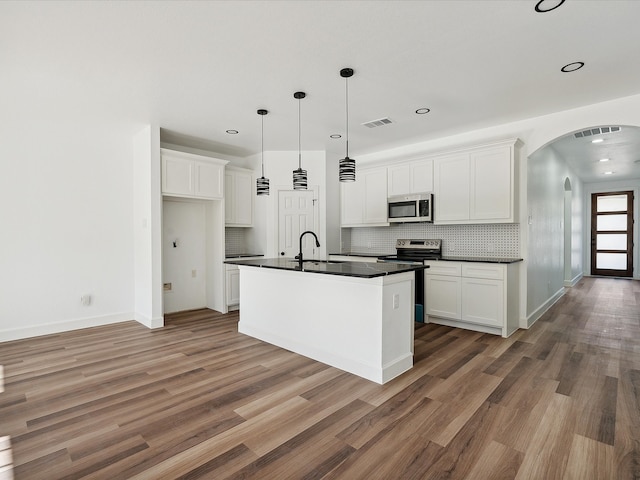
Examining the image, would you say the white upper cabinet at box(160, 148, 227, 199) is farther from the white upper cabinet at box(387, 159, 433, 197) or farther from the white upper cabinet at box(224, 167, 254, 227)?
the white upper cabinet at box(387, 159, 433, 197)

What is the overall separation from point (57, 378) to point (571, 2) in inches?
195

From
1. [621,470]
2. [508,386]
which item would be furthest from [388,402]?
[621,470]

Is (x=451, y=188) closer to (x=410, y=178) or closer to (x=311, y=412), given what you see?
(x=410, y=178)

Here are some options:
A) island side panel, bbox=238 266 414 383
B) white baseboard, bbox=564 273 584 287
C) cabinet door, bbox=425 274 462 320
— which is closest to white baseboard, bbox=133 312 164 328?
island side panel, bbox=238 266 414 383

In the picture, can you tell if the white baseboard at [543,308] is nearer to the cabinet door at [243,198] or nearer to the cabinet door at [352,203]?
the cabinet door at [352,203]

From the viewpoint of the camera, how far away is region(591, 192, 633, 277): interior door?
30.9 ft

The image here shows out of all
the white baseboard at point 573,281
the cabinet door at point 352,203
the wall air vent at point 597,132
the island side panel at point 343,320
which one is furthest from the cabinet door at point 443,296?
the white baseboard at point 573,281

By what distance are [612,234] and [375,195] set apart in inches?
337

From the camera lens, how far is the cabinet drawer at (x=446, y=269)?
4.53 m

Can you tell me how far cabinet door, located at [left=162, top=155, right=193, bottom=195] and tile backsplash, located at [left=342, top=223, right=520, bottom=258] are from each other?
2895 mm

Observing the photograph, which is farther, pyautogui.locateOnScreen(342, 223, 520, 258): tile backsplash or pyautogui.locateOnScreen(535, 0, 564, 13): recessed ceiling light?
pyautogui.locateOnScreen(342, 223, 520, 258): tile backsplash

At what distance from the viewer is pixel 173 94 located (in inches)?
141

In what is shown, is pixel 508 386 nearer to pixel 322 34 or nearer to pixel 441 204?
pixel 441 204

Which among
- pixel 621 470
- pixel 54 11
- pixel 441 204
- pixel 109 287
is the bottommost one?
pixel 621 470
